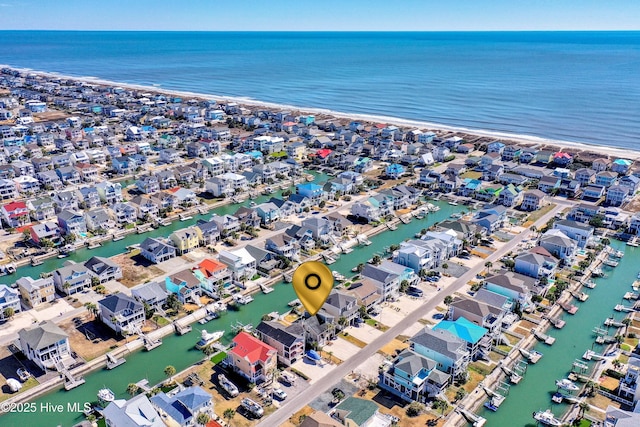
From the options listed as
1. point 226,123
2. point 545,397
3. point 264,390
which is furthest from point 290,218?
point 226,123

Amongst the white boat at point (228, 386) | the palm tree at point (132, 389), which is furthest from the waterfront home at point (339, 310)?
the palm tree at point (132, 389)

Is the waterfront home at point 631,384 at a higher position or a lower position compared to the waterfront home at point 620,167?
lower

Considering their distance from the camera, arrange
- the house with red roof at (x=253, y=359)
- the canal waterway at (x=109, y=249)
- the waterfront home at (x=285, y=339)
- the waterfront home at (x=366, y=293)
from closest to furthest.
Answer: the house with red roof at (x=253, y=359)
the waterfront home at (x=285, y=339)
the waterfront home at (x=366, y=293)
the canal waterway at (x=109, y=249)

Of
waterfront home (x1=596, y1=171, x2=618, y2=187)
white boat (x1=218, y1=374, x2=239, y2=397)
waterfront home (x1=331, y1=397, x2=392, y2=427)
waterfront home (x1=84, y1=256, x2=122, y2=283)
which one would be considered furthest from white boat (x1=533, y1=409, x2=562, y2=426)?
waterfront home (x1=596, y1=171, x2=618, y2=187)

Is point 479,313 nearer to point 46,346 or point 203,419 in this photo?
point 203,419

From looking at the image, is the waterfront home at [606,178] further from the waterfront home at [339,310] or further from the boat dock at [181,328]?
the boat dock at [181,328]

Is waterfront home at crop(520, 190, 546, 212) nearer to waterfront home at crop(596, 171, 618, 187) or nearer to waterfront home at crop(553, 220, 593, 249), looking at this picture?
waterfront home at crop(553, 220, 593, 249)

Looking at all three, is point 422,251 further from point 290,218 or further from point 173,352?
point 173,352
